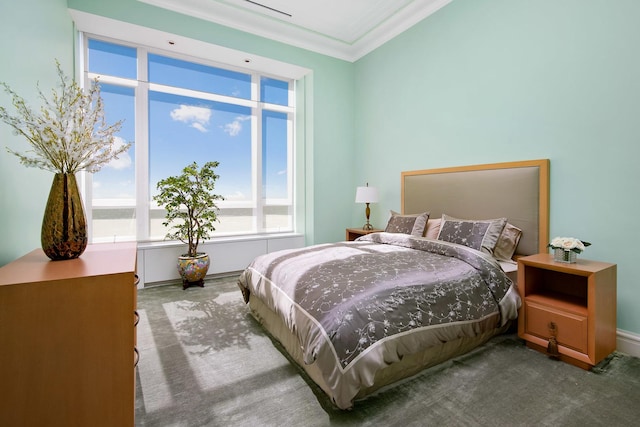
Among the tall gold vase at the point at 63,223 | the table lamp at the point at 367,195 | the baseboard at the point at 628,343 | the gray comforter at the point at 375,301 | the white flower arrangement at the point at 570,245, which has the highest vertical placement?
the table lamp at the point at 367,195

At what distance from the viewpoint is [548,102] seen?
97.2 inches

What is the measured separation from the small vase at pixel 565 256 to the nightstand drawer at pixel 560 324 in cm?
34

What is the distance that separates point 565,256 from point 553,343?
0.58m

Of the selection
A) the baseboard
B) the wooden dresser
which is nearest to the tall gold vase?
the wooden dresser

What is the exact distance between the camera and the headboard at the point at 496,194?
8.20 feet

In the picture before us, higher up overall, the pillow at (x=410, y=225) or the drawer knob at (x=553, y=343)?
the pillow at (x=410, y=225)

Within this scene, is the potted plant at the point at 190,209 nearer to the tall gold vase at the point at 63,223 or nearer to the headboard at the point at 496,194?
the tall gold vase at the point at 63,223

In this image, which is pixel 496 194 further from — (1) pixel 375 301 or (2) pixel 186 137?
(2) pixel 186 137

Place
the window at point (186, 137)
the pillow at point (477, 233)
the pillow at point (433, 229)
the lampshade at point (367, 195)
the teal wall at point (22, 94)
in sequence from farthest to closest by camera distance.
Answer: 1. the lampshade at point (367, 195)
2. the window at point (186, 137)
3. the pillow at point (433, 229)
4. the pillow at point (477, 233)
5. the teal wall at point (22, 94)

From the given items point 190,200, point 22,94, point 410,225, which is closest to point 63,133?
point 22,94

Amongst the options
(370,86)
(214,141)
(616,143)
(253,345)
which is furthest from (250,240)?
(616,143)

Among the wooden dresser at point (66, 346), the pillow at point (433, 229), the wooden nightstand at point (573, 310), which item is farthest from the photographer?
the pillow at point (433, 229)

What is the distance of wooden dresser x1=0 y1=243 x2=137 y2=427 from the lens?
1005 millimetres


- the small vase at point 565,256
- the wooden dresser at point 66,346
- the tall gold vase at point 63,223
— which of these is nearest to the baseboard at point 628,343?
the small vase at point 565,256
